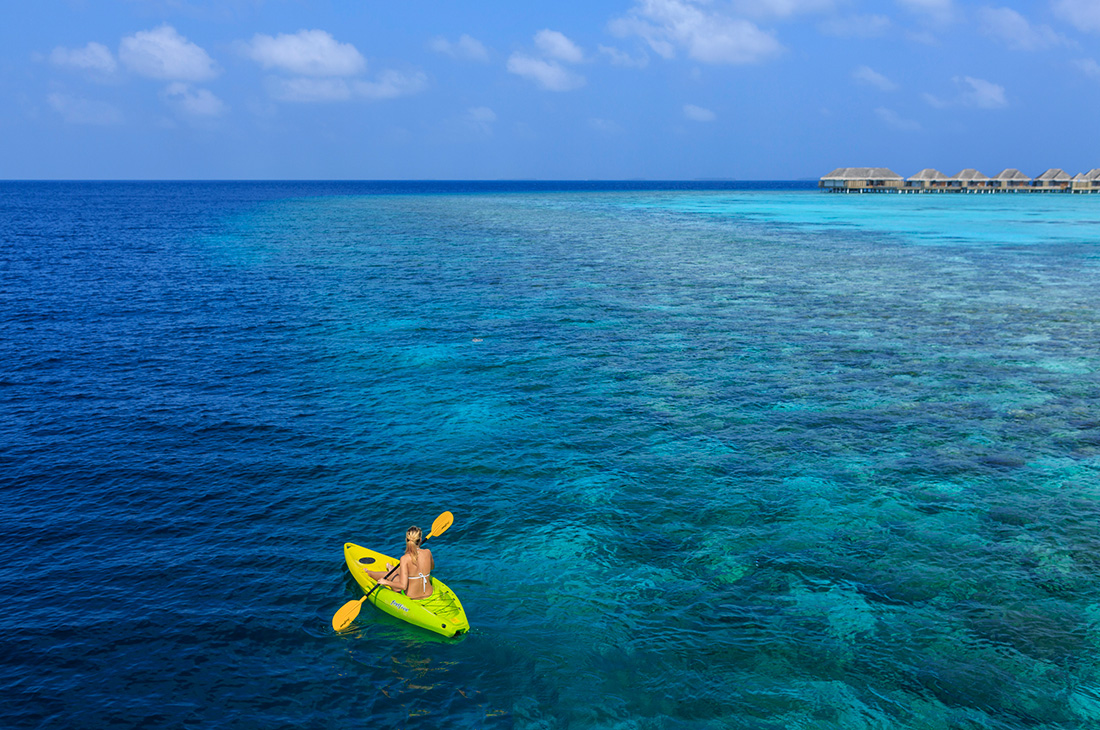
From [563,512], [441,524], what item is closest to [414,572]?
[441,524]

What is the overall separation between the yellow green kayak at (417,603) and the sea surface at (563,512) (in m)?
0.30

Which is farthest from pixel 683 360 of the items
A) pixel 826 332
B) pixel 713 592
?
pixel 713 592

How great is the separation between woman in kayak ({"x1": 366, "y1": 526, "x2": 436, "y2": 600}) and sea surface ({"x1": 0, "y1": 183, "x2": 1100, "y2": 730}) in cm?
87

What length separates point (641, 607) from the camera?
1589 centimetres

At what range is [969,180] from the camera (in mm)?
182750

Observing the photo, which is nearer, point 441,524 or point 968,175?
point 441,524

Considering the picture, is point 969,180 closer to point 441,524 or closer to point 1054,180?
point 1054,180

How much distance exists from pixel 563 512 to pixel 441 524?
3.79m

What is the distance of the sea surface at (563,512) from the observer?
44.5 ft

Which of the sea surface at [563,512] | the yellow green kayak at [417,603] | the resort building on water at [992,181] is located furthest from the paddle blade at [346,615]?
the resort building on water at [992,181]

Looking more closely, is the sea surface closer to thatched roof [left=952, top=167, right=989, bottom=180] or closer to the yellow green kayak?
the yellow green kayak

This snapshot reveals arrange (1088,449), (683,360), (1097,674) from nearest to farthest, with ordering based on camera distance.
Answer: (1097,674)
(1088,449)
(683,360)

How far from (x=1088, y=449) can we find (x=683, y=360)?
1572cm

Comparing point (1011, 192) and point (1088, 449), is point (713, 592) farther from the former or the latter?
point (1011, 192)
